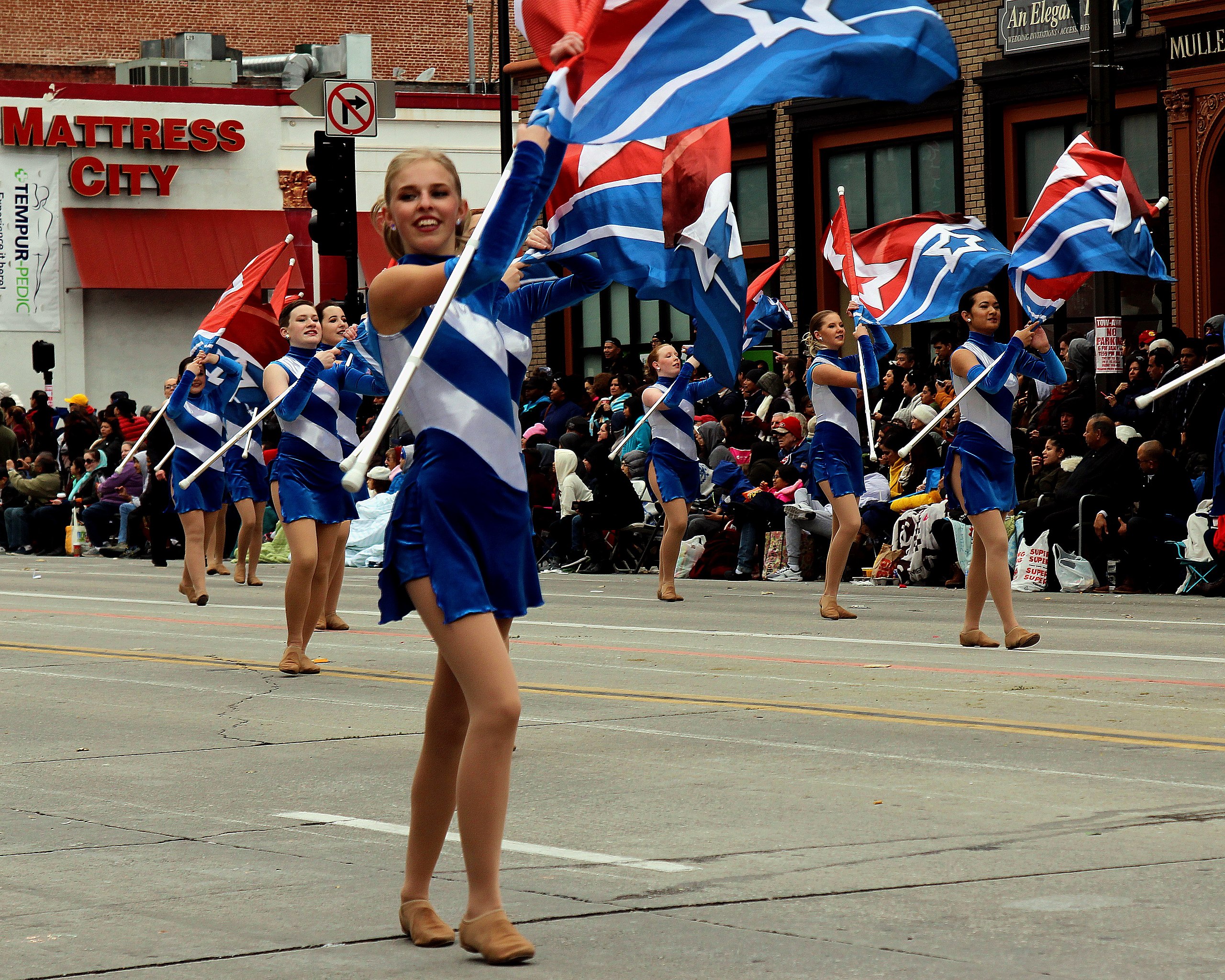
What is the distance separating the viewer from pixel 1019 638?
12.5 meters

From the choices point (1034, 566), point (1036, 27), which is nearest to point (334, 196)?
point (1034, 566)

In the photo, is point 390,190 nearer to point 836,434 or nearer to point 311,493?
point 311,493

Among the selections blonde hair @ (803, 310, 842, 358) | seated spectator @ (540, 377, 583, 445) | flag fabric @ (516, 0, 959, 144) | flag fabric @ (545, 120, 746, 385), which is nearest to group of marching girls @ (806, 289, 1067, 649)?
blonde hair @ (803, 310, 842, 358)

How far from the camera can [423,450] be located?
5426 mm

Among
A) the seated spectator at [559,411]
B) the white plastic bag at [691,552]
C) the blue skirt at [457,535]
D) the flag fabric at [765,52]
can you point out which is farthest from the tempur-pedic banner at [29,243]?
the blue skirt at [457,535]

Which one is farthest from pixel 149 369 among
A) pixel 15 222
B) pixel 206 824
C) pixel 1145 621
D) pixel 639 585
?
pixel 206 824

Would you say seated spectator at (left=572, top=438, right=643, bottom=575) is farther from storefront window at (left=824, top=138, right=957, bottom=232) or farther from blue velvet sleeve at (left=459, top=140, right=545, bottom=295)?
blue velvet sleeve at (left=459, top=140, right=545, bottom=295)

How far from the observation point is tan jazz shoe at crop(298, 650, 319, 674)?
1198 centimetres

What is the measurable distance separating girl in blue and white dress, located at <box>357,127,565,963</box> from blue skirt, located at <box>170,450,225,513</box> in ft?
41.6

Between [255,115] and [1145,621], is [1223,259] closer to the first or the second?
[1145,621]

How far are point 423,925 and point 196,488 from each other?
1353 centimetres

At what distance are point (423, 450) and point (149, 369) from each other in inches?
1608

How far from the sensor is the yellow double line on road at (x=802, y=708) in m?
8.66

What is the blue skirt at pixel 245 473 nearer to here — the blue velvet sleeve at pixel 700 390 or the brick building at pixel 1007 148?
the blue velvet sleeve at pixel 700 390
